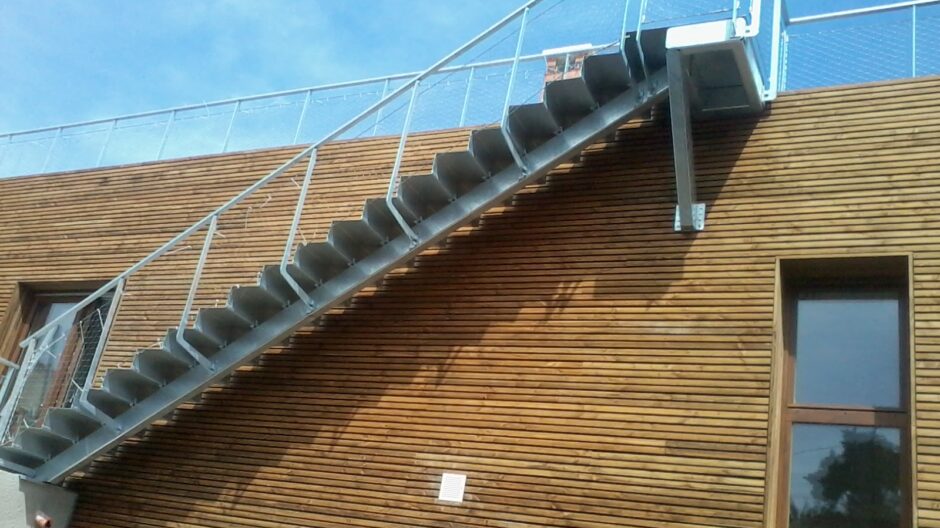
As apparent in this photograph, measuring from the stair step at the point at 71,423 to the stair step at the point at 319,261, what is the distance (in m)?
2.49

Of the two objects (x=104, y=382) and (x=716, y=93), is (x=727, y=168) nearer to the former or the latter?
(x=716, y=93)

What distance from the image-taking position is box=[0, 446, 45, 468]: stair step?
8.52 m

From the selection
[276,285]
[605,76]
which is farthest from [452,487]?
[605,76]

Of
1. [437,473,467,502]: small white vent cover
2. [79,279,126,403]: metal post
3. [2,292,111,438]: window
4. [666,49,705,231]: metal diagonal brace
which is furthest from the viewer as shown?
[79,279,126,403]: metal post

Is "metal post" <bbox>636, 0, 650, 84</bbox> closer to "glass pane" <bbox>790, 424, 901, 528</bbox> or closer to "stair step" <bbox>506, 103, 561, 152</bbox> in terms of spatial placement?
"stair step" <bbox>506, 103, 561, 152</bbox>

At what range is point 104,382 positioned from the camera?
8.42 meters

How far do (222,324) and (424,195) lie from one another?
7.31 ft

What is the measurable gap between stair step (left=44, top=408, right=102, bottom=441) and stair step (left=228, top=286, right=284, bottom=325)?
1786mm

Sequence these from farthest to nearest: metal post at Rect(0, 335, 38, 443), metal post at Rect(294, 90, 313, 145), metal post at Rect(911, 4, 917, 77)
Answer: metal post at Rect(294, 90, 313, 145), metal post at Rect(0, 335, 38, 443), metal post at Rect(911, 4, 917, 77)

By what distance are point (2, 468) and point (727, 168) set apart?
7.09 meters

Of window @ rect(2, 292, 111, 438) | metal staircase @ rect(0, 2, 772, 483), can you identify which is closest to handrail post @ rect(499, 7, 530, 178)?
metal staircase @ rect(0, 2, 772, 483)

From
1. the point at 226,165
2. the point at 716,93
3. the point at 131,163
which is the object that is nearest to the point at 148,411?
the point at 226,165

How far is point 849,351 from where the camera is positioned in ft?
23.2

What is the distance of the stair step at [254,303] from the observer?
8172 millimetres
